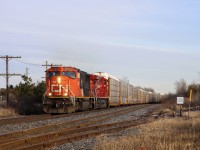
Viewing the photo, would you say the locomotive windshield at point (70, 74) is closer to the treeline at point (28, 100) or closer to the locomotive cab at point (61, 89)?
the locomotive cab at point (61, 89)

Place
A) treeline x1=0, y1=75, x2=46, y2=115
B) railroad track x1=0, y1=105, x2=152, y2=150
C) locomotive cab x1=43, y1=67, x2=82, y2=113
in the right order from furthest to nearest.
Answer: treeline x1=0, y1=75, x2=46, y2=115, locomotive cab x1=43, y1=67, x2=82, y2=113, railroad track x1=0, y1=105, x2=152, y2=150

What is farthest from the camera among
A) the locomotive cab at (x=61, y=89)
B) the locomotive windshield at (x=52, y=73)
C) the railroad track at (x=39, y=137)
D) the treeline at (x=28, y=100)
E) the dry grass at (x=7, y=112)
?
the treeline at (x=28, y=100)

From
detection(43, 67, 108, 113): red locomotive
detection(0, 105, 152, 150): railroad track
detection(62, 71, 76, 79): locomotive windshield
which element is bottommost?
detection(0, 105, 152, 150): railroad track

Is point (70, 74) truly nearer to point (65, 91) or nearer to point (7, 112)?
point (65, 91)

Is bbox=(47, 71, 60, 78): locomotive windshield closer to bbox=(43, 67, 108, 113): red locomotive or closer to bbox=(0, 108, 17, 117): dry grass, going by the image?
bbox=(43, 67, 108, 113): red locomotive

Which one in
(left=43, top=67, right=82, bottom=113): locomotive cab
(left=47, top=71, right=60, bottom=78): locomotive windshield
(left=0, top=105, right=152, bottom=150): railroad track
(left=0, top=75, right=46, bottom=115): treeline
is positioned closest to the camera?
(left=0, top=105, right=152, bottom=150): railroad track

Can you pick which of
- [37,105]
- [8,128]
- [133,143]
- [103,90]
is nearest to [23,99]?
[37,105]

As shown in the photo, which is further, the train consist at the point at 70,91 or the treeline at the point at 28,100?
the treeline at the point at 28,100

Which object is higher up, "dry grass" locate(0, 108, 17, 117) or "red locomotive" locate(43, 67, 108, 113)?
"red locomotive" locate(43, 67, 108, 113)

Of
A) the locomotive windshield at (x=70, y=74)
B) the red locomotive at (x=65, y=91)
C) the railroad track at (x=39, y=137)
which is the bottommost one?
the railroad track at (x=39, y=137)

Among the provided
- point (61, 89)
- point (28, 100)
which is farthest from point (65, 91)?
point (28, 100)

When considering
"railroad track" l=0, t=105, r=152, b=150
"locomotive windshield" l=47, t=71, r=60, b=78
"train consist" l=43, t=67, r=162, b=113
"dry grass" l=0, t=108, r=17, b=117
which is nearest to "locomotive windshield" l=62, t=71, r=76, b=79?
"train consist" l=43, t=67, r=162, b=113

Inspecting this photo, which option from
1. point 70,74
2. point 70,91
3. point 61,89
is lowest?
point 70,91

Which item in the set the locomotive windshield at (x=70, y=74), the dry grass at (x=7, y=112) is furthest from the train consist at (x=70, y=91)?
the dry grass at (x=7, y=112)
